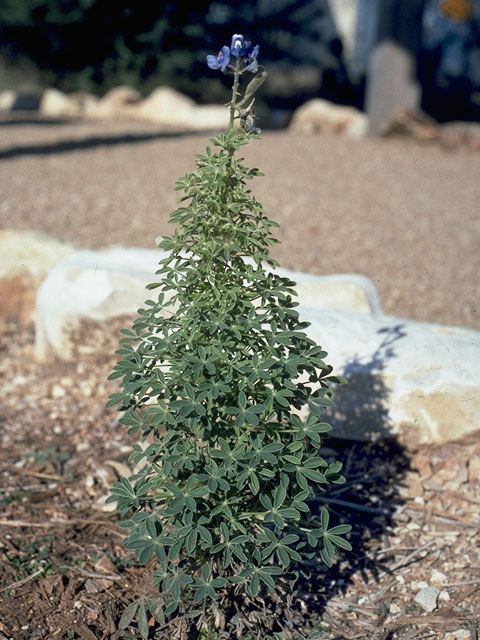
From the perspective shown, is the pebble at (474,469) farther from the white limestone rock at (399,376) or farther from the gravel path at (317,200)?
the gravel path at (317,200)

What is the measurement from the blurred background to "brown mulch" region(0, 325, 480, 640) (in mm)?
11801

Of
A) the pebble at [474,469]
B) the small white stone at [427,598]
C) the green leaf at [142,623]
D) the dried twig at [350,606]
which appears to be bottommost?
the dried twig at [350,606]

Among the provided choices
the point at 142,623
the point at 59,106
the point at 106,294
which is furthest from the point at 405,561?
the point at 59,106

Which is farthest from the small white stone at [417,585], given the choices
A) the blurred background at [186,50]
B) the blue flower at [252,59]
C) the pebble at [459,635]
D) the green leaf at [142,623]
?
the blurred background at [186,50]

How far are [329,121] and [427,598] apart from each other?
34.2 feet

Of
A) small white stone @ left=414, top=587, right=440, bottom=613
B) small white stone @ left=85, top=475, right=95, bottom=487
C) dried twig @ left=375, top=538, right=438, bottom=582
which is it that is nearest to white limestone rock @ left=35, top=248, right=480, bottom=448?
dried twig @ left=375, top=538, right=438, bottom=582

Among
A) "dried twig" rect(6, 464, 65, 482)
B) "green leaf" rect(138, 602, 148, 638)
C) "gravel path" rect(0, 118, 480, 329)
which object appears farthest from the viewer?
"gravel path" rect(0, 118, 480, 329)

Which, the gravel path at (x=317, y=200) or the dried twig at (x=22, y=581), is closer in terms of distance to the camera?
the dried twig at (x=22, y=581)

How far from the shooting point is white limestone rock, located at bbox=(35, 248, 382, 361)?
12.3 feet

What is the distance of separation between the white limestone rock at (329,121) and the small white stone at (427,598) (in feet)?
32.3

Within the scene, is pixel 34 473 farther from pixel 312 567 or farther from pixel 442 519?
pixel 442 519

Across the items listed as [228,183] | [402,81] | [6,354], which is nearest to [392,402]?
[228,183]

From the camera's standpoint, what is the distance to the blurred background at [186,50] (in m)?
14.8

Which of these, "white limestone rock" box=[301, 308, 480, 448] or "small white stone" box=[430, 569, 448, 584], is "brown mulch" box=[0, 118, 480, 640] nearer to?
"small white stone" box=[430, 569, 448, 584]
